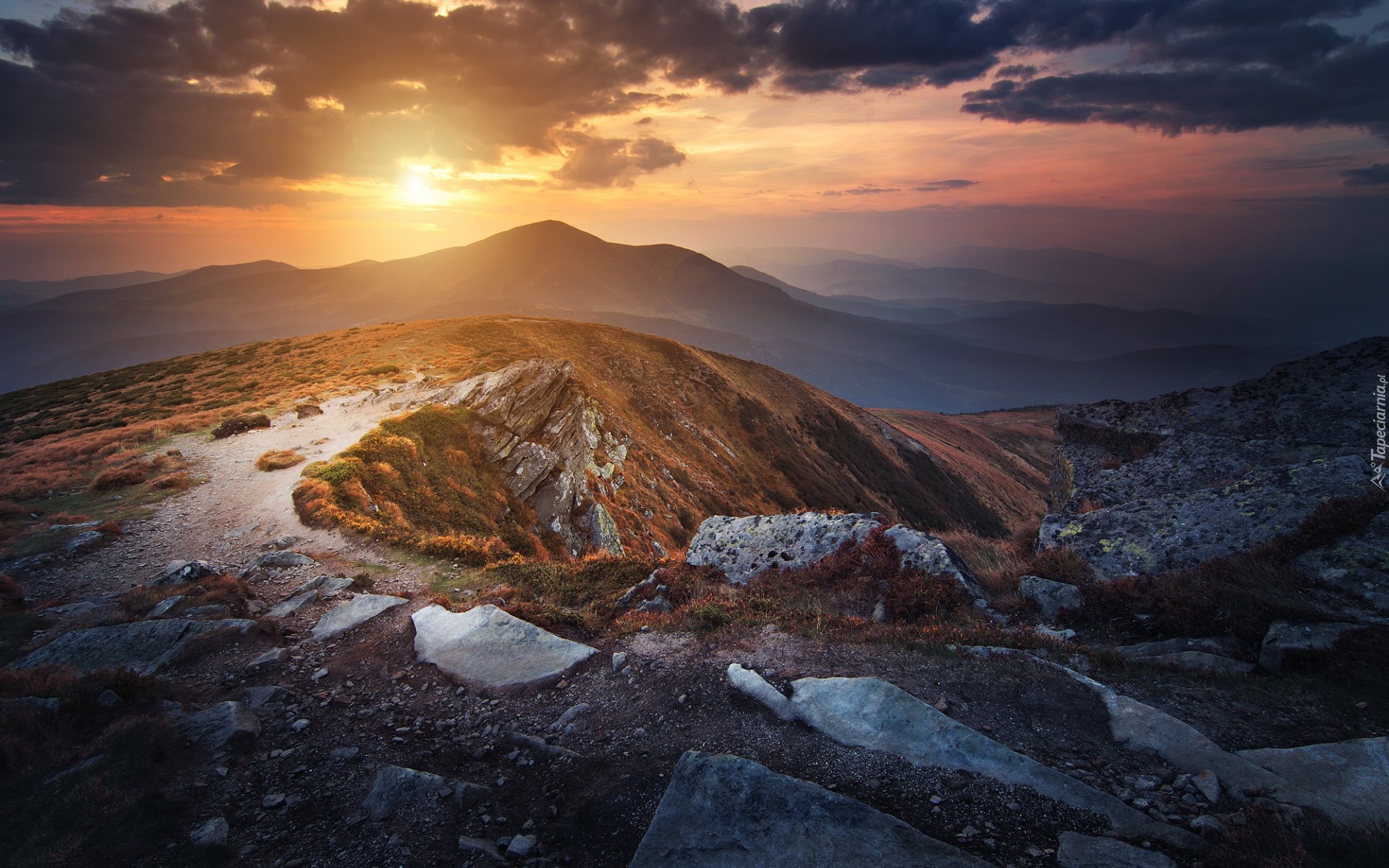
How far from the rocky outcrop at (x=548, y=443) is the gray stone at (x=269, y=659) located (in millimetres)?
16813

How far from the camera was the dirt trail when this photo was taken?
12.7m

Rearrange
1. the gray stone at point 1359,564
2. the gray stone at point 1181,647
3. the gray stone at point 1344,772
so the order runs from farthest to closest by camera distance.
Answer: the gray stone at point 1181,647 → the gray stone at point 1359,564 → the gray stone at point 1344,772

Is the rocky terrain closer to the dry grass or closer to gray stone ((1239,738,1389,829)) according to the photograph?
gray stone ((1239,738,1389,829))

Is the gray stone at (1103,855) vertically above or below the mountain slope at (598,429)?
above

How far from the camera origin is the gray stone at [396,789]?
561 cm

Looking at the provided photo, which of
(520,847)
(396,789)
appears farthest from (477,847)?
(396,789)

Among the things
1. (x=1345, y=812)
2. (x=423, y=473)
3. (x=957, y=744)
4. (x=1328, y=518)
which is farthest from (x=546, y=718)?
(x=423, y=473)

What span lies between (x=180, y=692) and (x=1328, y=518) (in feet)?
54.9

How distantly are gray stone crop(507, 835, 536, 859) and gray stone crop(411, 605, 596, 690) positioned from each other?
2.91 metres

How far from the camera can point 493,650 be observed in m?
8.66

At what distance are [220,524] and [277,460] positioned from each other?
5.00 m

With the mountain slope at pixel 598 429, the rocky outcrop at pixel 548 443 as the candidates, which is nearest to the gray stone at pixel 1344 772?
the mountain slope at pixel 598 429

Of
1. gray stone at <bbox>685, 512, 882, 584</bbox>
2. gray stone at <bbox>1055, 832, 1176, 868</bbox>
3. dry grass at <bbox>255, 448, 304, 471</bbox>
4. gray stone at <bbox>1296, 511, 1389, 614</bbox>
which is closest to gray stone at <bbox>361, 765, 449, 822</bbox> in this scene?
gray stone at <bbox>1055, 832, 1176, 868</bbox>

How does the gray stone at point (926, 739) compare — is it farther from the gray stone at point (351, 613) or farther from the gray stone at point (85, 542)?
the gray stone at point (85, 542)
